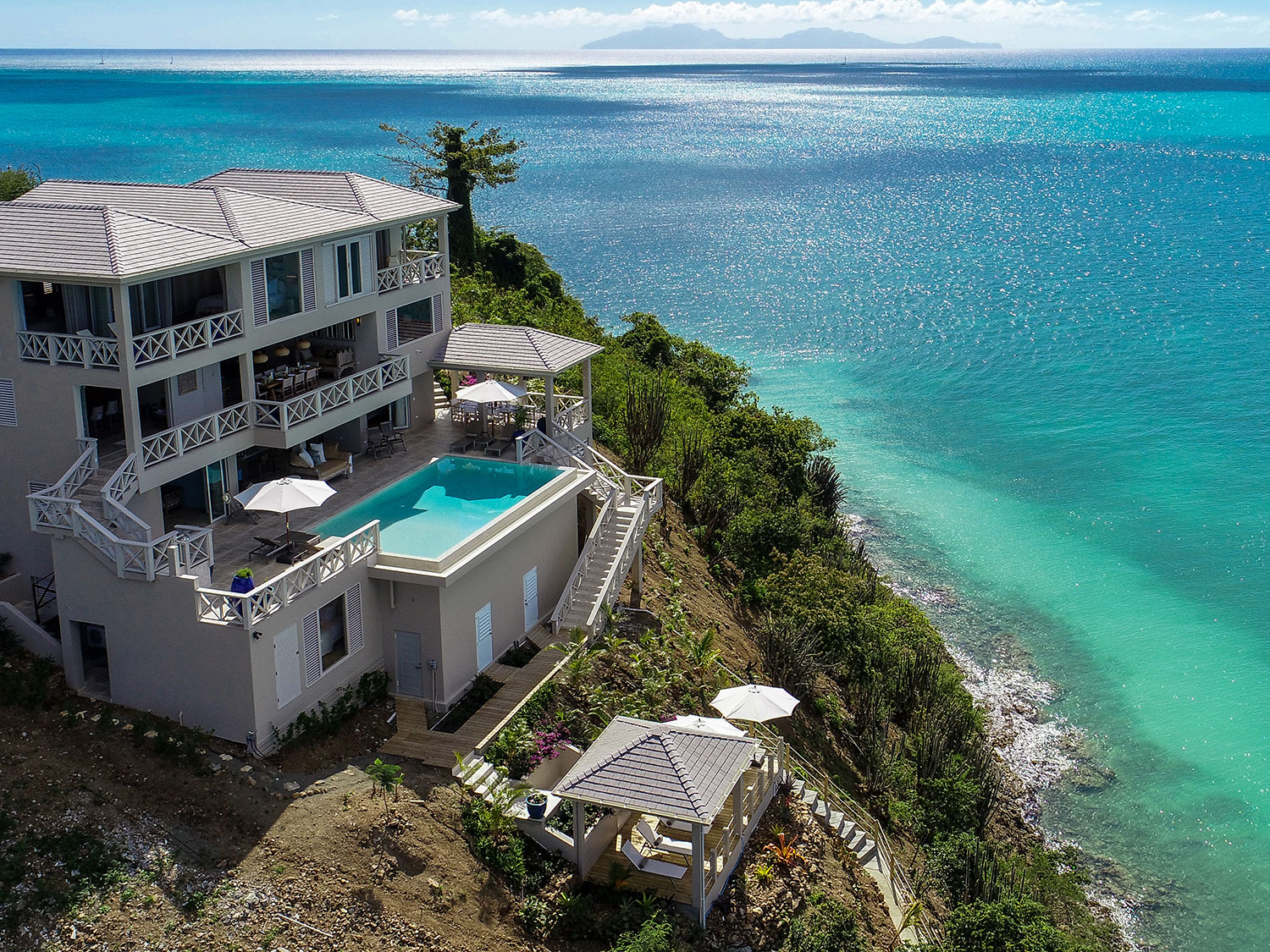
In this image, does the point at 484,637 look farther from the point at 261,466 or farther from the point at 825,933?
the point at 825,933

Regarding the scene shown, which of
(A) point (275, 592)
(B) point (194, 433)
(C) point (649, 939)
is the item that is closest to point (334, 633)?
(A) point (275, 592)

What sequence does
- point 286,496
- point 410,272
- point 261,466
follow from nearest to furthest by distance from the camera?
point 286,496, point 261,466, point 410,272

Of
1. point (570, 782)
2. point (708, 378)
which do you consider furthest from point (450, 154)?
point (570, 782)

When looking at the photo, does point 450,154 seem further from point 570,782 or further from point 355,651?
point 570,782

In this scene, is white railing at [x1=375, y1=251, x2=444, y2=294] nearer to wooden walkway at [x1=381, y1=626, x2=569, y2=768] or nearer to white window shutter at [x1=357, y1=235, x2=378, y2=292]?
white window shutter at [x1=357, y1=235, x2=378, y2=292]

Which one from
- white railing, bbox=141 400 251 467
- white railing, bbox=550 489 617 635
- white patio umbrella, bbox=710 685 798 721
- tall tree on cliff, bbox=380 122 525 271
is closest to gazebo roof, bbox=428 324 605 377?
white railing, bbox=550 489 617 635

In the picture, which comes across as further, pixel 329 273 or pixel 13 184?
pixel 13 184
